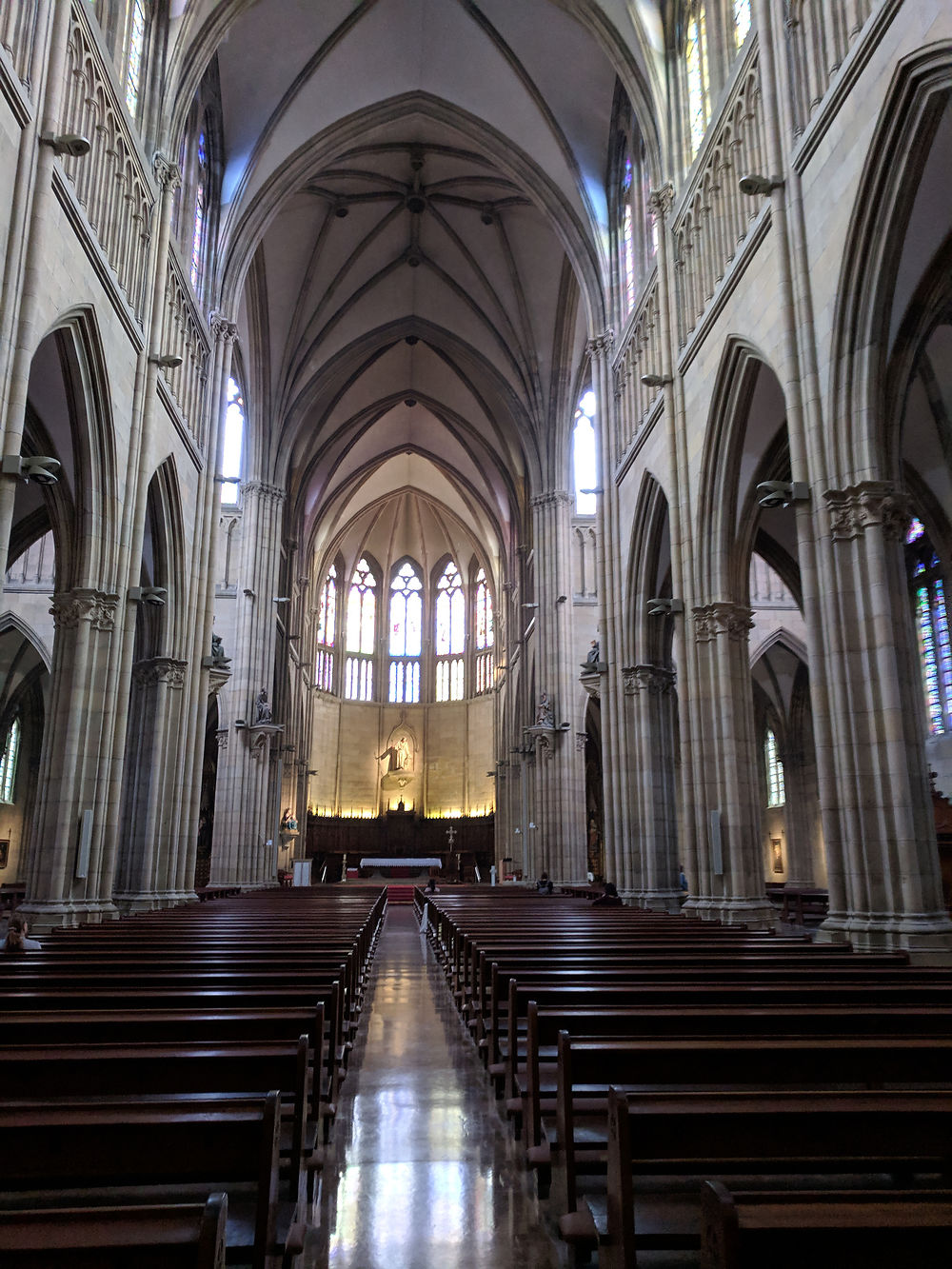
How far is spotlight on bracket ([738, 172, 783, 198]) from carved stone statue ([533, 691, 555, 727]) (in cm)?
2013

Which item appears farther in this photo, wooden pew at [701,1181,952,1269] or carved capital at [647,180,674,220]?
carved capital at [647,180,674,220]

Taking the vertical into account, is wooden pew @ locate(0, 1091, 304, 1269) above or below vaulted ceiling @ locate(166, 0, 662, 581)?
below

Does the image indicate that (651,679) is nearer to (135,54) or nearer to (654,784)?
(654,784)

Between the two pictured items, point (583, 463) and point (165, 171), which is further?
point (583, 463)

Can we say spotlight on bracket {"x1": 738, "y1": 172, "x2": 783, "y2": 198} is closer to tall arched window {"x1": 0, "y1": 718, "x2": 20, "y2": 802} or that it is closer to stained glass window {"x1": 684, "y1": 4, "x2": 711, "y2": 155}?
stained glass window {"x1": 684, "y1": 4, "x2": 711, "y2": 155}

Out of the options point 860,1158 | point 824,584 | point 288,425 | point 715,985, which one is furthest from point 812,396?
point 288,425

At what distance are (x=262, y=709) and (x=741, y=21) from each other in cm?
2236

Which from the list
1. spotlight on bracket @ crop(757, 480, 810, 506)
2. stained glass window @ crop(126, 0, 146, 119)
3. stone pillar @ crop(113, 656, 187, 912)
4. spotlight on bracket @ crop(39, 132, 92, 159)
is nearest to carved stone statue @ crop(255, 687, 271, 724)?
stone pillar @ crop(113, 656, 187, 912)

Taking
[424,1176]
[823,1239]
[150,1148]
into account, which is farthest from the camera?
[424,1176]

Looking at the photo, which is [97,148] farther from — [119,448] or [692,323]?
[692,323]

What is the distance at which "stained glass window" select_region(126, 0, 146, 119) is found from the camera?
16312 mm

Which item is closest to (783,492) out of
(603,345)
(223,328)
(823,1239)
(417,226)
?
(823,1239)

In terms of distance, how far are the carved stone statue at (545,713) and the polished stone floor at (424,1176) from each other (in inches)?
891

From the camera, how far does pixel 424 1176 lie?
475cm
